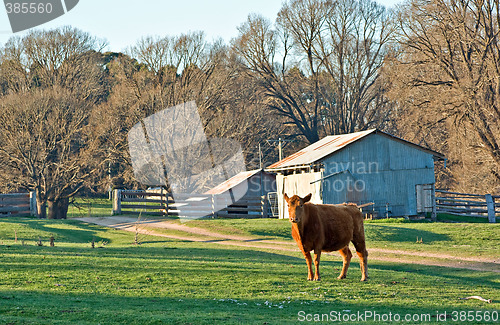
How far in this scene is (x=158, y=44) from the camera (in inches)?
2044

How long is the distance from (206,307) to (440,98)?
113 feet

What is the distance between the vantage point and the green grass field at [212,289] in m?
8.95

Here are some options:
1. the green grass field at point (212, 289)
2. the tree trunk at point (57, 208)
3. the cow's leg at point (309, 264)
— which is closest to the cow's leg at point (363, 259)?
the green grass field at point (212, 289)

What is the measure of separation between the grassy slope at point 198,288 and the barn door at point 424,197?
20.4 metres

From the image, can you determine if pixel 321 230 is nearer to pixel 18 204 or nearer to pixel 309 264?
pixel 309 264

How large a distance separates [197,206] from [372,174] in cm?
1208

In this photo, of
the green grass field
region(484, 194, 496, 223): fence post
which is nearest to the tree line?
region(484, 194, 496, 223): fence post

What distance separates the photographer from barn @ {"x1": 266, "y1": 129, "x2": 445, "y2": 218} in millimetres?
35750

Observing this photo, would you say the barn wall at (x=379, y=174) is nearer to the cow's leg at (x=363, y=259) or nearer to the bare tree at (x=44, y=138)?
the bare tree at (x=44, y=138)

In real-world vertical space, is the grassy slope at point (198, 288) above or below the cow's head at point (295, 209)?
below

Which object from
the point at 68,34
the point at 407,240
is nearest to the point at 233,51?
the point at 68,34

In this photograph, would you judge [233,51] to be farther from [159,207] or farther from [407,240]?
[407,240]

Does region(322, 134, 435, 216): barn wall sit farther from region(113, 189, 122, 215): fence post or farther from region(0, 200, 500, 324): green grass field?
region(0, 200, 500, 324): green grass field

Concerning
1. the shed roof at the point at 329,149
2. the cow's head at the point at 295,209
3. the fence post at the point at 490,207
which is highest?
the shed roof at the point at 329,149
